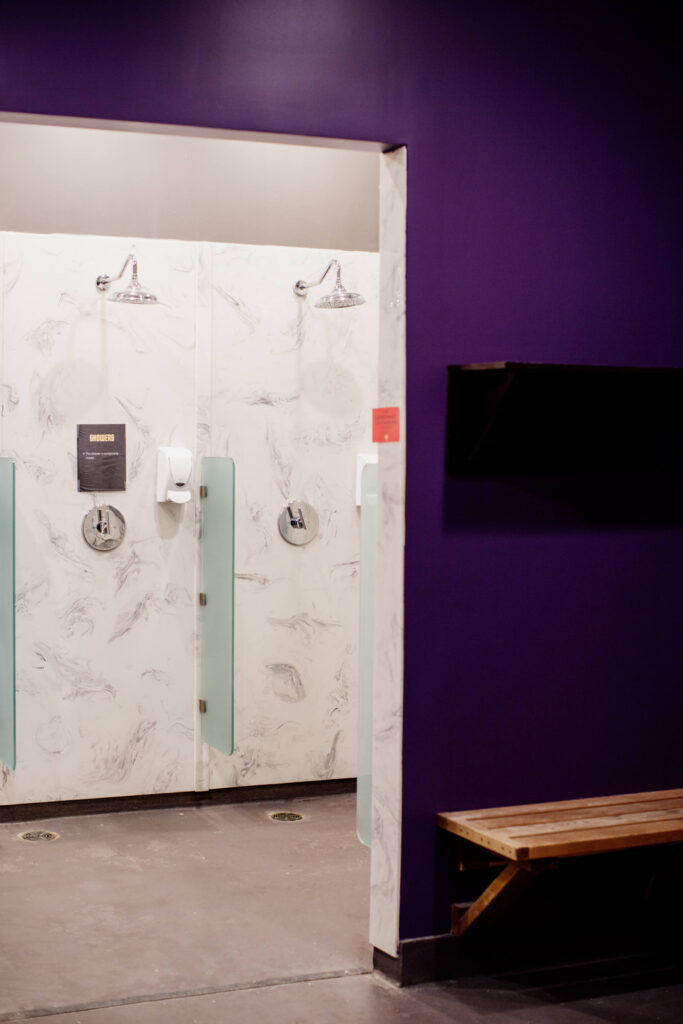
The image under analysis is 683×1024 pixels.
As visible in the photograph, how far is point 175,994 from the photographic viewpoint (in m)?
3.36

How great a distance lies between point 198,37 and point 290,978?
2.68 m

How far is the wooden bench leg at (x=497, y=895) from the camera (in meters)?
3.22

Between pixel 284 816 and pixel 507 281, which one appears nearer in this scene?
pixel 507 281

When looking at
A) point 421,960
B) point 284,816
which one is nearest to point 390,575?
point 421,960

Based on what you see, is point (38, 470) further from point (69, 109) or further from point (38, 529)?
point (69, 109)

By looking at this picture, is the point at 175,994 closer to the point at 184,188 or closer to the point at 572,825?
the point at 572,825

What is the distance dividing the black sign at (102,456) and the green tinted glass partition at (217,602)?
1.20ft

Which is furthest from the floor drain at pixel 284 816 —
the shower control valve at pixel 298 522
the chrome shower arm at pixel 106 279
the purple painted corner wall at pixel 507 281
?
the chrome shower arm at pixel 106 279

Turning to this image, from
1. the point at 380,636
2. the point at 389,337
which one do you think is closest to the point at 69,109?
the point at 389,337

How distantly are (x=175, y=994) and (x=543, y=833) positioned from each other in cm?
114

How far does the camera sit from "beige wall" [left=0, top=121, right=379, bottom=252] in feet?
16.7

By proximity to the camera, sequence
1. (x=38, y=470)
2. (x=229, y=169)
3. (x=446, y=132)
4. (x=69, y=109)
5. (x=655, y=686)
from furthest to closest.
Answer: (x=229, y=169) < (x=38, y=470) < (x=655, y=686) < (x=446, y=132) < (x=69, y=109)

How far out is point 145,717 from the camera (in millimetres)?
5141

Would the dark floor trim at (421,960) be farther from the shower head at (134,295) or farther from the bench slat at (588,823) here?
the shower head at (134,295)
